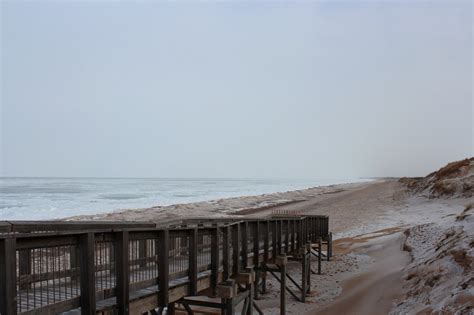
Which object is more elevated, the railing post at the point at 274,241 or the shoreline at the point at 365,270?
the railing post at the point at 274,241

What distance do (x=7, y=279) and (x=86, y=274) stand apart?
4.37ft

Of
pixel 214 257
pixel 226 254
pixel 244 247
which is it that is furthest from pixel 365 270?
pixel 214 257

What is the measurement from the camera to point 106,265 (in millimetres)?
7629

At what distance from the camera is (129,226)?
1045 centimetres

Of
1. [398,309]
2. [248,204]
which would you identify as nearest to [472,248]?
[398,309]

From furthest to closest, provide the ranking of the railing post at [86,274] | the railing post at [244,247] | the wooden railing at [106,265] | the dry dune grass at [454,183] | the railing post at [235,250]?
the dry dune grass at [454,183] < the railing post at [244,247] < the railing post at [235,250] < the railing post at [86,274] < the wooden railing at [106,265]

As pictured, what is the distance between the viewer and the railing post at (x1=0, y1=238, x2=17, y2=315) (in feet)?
16.1

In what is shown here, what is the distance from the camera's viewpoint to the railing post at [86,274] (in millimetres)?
6172

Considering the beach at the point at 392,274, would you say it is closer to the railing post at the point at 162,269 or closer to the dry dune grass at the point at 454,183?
the railing post at the point at 162,269

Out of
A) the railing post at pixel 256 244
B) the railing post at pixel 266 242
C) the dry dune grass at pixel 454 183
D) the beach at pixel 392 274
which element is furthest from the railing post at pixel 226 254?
the dry dune grass at pixel 454 183

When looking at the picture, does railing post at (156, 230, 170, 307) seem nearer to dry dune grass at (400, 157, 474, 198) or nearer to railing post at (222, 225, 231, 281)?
railing post at (222, 225, 231, 281)

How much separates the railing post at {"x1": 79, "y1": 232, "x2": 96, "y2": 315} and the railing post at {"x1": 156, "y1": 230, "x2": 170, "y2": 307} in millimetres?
1902

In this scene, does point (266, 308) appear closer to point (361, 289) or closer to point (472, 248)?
point (361, 289)

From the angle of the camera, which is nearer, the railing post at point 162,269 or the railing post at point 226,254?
the railing post at point 162,269
